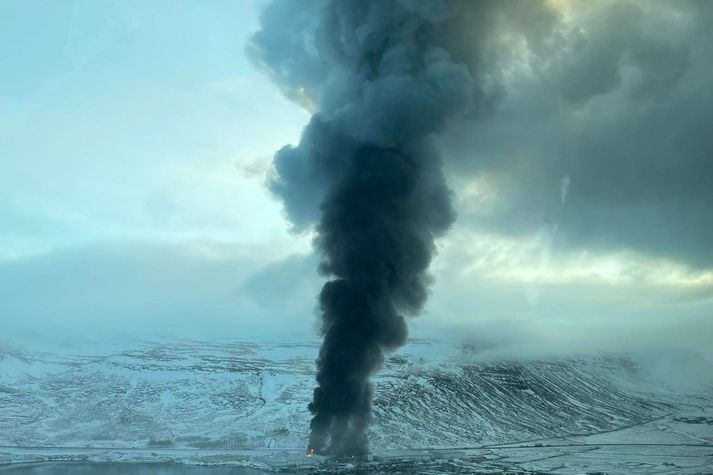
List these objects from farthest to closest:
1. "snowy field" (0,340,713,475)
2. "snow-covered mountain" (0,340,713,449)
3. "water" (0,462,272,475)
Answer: "snow-covered mountain" (0,340,713,449), "snowy field" (0,340,713,475), "water" (0,462,272,475)

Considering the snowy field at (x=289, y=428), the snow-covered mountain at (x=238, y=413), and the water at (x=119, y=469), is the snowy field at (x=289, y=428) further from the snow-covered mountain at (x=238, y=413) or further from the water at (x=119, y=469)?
the water at (x=119, y=469)

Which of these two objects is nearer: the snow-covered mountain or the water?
the water

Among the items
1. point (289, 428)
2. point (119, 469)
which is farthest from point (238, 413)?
point (119, 469)

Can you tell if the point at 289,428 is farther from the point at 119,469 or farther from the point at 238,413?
the point at 119,469

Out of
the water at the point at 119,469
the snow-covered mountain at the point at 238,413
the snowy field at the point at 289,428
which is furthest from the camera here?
the snow-covered mountain at the point at 238,413

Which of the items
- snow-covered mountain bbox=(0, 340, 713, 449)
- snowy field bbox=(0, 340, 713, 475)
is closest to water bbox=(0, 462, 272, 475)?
snowy field bbox=(0, 340, 713, 475)

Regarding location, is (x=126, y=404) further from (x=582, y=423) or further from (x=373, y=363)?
A: (x=582, y=423)

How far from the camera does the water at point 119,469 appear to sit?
81500 mm

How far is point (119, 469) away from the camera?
8631 centimetres

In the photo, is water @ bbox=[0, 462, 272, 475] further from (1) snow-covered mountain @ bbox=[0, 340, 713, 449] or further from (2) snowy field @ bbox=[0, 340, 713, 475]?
(1) snow-covered mountain @ bbox=[0, 340, 713, 449]

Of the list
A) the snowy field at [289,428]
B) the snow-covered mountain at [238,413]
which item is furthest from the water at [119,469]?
the snow-covered mountain at [238,413]

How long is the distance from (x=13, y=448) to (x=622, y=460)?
381 ft

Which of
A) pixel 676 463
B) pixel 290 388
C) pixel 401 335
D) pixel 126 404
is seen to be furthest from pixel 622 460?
pixel 126 404

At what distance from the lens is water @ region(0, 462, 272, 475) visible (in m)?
81.5
